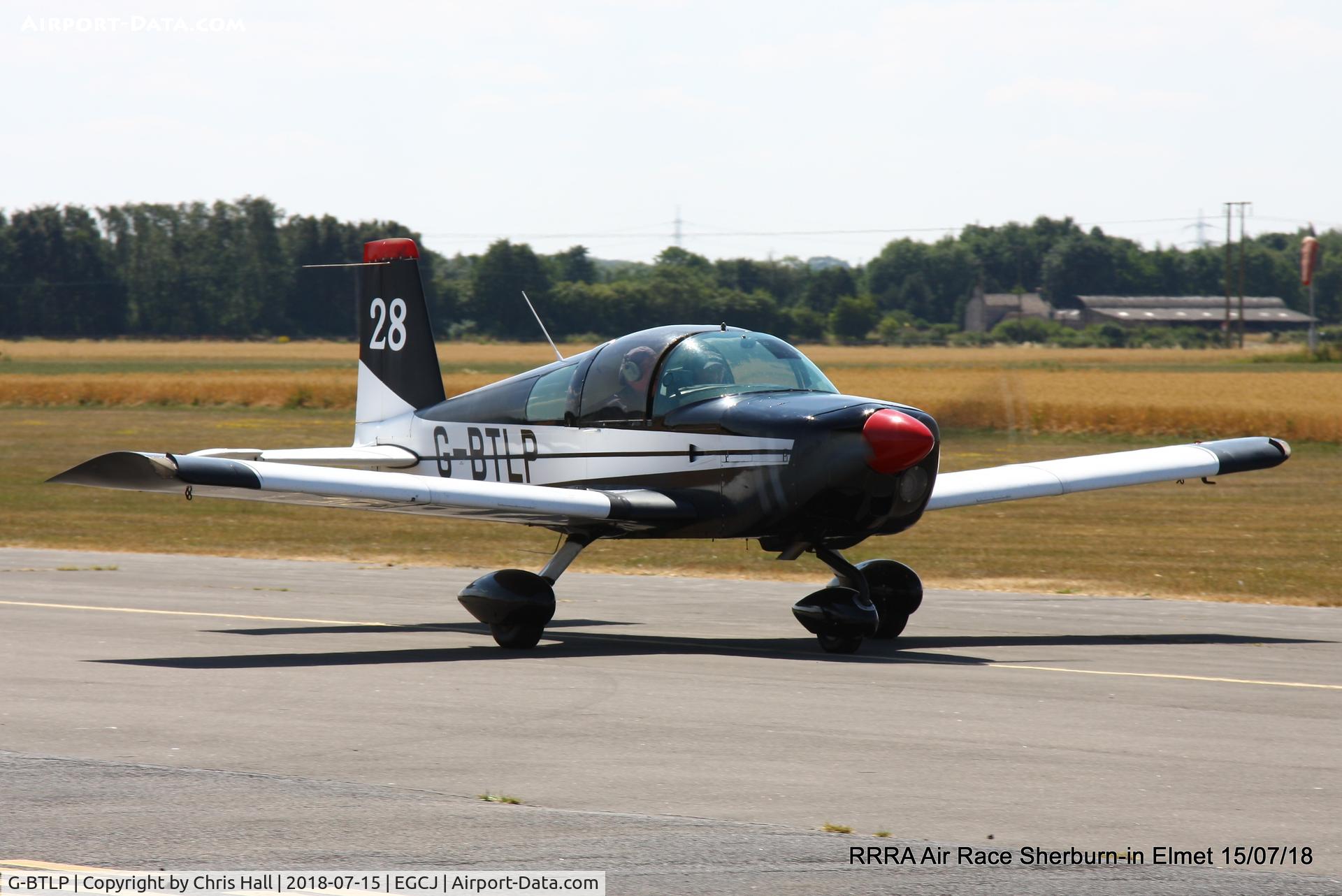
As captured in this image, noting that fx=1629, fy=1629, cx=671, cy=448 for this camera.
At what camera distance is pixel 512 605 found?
12.6m

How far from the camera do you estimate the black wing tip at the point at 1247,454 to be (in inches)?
611

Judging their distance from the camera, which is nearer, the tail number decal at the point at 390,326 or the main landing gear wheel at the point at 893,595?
the main landing gear wheel at the point at 893,595

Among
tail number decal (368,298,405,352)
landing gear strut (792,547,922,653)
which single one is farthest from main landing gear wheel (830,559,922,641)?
tail number decal (368,298,405,352)

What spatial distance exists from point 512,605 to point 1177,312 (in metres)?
149

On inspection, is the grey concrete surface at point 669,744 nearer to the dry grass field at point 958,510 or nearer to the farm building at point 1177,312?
the dry grass field at point 958,510

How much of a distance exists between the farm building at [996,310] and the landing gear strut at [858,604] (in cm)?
11584

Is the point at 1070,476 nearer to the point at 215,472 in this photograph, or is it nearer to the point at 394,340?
the point at 394,340

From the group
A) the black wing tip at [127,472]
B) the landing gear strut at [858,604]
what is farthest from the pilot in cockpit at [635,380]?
the black wing tip at [127,472]

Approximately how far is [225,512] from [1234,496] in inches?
709

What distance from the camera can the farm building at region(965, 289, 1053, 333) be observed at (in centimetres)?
13100

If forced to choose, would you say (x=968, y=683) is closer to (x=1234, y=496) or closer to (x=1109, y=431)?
(x=1234, y=496)

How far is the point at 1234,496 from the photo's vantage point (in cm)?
2981

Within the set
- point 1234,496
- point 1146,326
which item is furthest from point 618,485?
point 1146,326

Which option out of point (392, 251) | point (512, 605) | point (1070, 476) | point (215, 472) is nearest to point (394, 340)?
point (392, 251)
